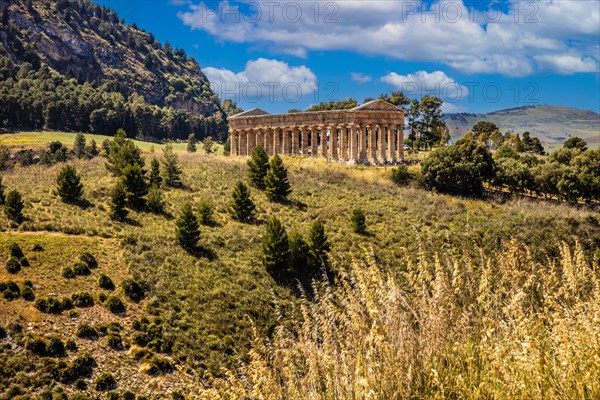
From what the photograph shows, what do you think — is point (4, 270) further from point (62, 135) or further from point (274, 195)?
point (62, 135)

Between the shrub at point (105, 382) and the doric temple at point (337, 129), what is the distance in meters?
56.0

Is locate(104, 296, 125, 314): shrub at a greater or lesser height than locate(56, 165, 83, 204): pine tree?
lesser

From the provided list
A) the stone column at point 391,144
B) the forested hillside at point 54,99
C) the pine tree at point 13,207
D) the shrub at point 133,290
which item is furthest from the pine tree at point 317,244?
the forested hillside at point 54,99

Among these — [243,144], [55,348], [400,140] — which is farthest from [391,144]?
[55,348]

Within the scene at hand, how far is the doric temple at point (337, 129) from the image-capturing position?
78.9 meters

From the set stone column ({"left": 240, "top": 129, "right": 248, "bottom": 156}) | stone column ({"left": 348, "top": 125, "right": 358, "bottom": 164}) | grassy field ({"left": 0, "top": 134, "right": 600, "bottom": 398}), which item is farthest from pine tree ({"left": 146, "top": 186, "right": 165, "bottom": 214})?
stone column ({"left": 240, "top": 129, "right": 248, "bottom": 156})

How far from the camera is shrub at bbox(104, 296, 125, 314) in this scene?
34938mm

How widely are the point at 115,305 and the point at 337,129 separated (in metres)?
56.1

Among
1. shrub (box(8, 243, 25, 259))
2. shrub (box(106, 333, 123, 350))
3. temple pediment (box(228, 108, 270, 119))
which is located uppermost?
temple pediment (box(228, 108, 270, 119))

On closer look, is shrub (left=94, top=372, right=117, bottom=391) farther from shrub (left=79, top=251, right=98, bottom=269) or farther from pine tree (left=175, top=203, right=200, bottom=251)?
pine tree (left=175, top=203, right=200, bottom=251)

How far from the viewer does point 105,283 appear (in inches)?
1467

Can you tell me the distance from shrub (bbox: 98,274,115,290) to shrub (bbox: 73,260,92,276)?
1.29m

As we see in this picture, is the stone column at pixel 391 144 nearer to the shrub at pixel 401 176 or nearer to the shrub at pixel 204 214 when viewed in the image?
the shrub at pixel 401 176

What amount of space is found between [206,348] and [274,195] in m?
29.5
